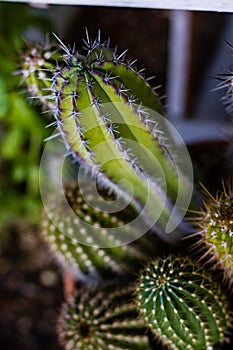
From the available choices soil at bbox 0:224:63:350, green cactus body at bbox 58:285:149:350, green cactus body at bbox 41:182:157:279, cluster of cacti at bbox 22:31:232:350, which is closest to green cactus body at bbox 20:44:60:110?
cluster of cacti at bbox 22:31:232:350

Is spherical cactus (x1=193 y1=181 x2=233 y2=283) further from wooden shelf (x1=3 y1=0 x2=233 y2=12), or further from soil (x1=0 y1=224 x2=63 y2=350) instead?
soil (x1=0 y1=224 x2=63 y2=350)

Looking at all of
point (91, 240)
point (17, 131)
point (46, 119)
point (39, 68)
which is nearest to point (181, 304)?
point (91, 240)

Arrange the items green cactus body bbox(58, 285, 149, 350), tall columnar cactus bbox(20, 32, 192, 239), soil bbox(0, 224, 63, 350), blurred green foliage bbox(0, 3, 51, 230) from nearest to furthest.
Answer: tall columnar cactus bbox(20, 32, 192, 239), green cactus body bbox(58, 285, 149, 350), blurred green foliage bbox(0, 3, 51, 230), soil bbox(0, 224, 63, 350)

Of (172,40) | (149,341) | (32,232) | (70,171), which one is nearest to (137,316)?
(149,341)

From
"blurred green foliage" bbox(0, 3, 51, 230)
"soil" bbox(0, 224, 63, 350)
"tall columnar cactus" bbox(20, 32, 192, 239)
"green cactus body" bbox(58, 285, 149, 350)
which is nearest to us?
"tall columnar cactus" bbox(20, 32, 192, 239)

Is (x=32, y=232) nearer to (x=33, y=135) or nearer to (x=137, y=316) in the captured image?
(x=33, y=135)

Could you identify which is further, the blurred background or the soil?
the soil

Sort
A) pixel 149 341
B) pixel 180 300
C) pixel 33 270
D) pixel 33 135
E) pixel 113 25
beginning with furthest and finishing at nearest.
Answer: pixel 113 25, pixel 33 270, pixel 33 135, pixel 149 341, pixel 180 300
